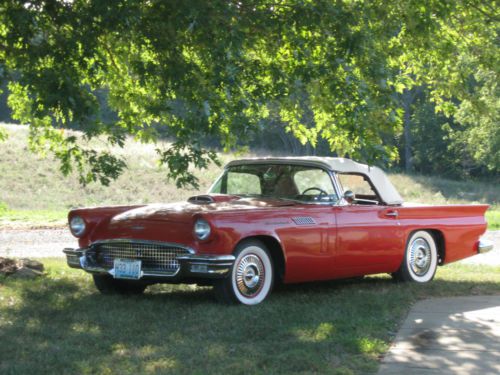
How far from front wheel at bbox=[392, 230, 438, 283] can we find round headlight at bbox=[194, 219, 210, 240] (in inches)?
122

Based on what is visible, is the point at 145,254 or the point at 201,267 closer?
the point at 201,267

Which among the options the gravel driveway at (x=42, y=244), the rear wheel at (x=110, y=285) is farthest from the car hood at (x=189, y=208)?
the gravel driveway at (x=42, y=244)

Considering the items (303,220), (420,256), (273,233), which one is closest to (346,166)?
(303,220)

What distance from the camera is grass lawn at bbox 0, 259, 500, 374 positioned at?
6.04 m

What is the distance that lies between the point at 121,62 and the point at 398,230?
4.04 meters

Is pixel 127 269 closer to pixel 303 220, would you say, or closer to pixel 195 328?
pixel 195 328

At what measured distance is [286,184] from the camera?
32.2 ft

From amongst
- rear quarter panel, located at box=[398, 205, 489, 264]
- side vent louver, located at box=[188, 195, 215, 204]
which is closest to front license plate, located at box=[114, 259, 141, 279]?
side vent louver, located at box=[188, 195, 215, 204]

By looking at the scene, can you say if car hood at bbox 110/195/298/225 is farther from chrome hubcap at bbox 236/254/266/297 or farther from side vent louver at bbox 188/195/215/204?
chrome hubcap at bbox 236/254/266/297

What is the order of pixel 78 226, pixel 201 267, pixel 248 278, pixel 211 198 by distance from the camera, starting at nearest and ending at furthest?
pixel 201 267 → pixel 248 278 → pixel 78 226 → pixel 211 198

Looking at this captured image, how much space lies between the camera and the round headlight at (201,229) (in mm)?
8141

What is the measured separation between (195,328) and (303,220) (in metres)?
2.13

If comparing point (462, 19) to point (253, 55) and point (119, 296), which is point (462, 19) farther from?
point (119, 296)

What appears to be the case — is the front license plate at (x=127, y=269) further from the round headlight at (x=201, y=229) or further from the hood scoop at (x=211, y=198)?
the hood scoop at (x=211, y=198)
